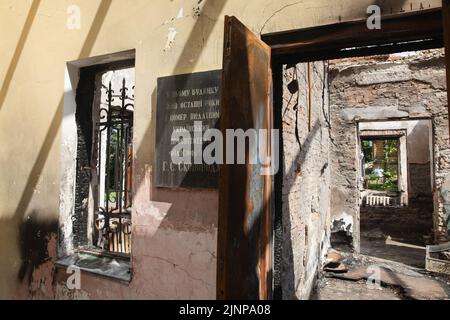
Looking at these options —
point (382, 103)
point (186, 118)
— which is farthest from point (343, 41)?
point (382, 103)

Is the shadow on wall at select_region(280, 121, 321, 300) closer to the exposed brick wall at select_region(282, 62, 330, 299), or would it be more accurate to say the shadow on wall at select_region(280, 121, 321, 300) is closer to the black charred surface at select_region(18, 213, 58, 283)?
the exposed brick wall at select_region(282, 62, 330, 299)

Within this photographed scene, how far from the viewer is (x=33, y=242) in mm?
3305

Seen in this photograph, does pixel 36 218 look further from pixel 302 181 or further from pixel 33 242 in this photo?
pixel 302 181

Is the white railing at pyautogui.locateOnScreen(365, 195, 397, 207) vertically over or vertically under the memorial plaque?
under

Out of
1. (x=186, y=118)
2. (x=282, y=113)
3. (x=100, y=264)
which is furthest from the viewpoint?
(x=100, y=264)

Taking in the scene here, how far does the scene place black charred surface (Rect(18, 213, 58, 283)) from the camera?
3.21 m

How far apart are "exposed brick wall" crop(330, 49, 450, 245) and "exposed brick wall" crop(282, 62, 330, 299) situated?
0.86 m

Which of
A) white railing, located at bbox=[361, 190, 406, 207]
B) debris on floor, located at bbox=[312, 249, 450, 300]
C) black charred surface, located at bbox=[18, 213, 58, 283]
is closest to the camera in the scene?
black charred surface, located at bbox=[18, 213, 58, 283]

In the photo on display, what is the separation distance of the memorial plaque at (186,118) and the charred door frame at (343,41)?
1.65 ft

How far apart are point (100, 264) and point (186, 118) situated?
1617mm

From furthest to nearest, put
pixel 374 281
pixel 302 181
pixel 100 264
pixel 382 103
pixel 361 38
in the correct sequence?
1. pixel 382 103
2. pixel 374 281
3. pixel 302 181
4. pixel 100 264
5. pixel 361 38

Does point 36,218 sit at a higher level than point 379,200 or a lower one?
higher

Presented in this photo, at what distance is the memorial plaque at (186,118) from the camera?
8.08 feet

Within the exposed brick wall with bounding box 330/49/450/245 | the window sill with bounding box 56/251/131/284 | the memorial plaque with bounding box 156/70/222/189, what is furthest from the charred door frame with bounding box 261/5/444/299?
the exposed brick wall with bounding box 330/49/450/245
